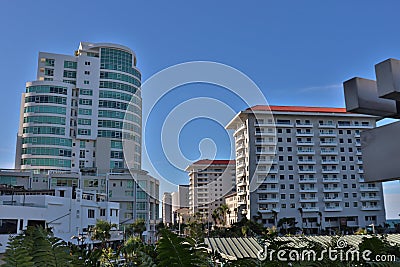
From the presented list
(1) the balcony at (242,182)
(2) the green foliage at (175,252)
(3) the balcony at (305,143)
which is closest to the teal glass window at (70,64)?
(1) the balcony at (242,182)

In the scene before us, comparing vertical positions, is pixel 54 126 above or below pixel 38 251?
above

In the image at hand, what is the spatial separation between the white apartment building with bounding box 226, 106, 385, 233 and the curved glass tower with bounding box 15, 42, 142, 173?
688 inches

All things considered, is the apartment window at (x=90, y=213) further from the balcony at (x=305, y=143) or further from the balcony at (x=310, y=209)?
the balcony at (x=305, y=143)

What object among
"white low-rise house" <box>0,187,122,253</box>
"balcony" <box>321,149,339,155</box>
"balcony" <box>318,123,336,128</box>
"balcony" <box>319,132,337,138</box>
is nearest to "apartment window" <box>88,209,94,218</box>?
"white low-rise house" <box>0,187,122,253</box>

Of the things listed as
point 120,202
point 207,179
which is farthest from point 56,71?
point 207,179

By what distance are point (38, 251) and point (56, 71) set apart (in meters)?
57.6

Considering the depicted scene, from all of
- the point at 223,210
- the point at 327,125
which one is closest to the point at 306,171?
the point at 327,125

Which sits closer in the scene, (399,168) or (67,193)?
(399,168)

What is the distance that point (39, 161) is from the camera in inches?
1925

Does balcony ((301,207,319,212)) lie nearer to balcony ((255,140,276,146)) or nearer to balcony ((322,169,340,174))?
balcony ((322,169,340,174))

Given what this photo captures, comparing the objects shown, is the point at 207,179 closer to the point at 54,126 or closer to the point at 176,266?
the point at 54,126

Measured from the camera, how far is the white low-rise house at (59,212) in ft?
90.5

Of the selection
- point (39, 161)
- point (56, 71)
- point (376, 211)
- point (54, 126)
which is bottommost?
point (376, 211)

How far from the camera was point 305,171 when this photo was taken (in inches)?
2210
